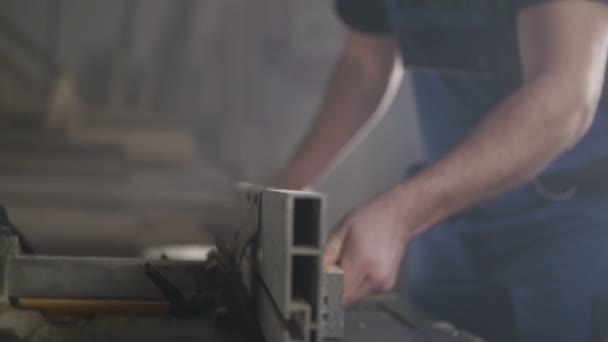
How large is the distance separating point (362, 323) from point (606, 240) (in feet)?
2.96

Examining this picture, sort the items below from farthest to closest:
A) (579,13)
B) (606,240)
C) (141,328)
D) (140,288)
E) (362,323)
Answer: (606,240) < (579,13) < (362,323) < (140,288) < (141,328)

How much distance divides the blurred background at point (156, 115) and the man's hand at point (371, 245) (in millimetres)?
103

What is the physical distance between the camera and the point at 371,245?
1693 millimetres

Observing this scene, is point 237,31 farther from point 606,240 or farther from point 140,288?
point 606,240

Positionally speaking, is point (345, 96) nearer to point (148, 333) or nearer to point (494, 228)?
point (494, 228)

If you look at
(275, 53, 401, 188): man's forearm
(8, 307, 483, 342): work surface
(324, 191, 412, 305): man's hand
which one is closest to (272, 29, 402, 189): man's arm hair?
(275, 53, 401, 188): man's forearm

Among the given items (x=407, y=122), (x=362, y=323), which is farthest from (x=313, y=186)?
(x=362, y=323)

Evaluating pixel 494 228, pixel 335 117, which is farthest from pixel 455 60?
pixel 494 228

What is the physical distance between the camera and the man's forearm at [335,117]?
1.91 metres

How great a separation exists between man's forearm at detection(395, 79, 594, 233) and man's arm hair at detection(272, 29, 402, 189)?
0.26 metres

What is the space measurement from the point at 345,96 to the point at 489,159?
0.48m

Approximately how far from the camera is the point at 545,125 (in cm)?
174

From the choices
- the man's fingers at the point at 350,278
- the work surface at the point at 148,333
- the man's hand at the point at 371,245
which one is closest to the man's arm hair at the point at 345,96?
the man's hand at the point at 371,245

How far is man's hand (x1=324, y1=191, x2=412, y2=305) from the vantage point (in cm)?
160
